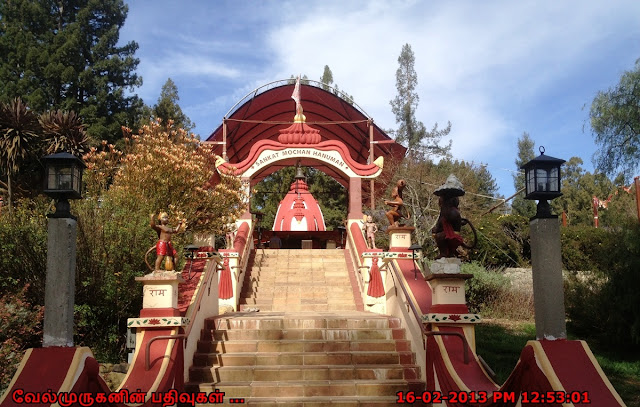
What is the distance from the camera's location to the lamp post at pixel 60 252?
561 cm

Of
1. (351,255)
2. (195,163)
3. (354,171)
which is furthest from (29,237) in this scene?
(354,171)

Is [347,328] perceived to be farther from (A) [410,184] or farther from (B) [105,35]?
(B) [105,35]

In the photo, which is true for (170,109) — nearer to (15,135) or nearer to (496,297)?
(15,135)

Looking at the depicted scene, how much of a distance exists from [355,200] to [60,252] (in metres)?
10.7

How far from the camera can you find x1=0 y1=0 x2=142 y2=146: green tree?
25828 mm

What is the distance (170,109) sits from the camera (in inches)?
1255

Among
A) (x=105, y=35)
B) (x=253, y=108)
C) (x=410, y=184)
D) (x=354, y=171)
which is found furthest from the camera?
(x=105, y=35)

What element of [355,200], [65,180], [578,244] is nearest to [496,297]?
[355,200]

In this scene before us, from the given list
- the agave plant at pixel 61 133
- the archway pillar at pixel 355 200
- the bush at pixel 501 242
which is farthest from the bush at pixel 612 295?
the agave plant at pixel 61 133

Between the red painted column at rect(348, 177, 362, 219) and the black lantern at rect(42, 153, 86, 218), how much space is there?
10.3 meters

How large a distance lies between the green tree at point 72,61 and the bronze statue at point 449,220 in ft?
71.1

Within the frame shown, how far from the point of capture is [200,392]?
7.29 metres

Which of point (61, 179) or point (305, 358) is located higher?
point (61, 179)

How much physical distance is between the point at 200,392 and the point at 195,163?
230 inches
